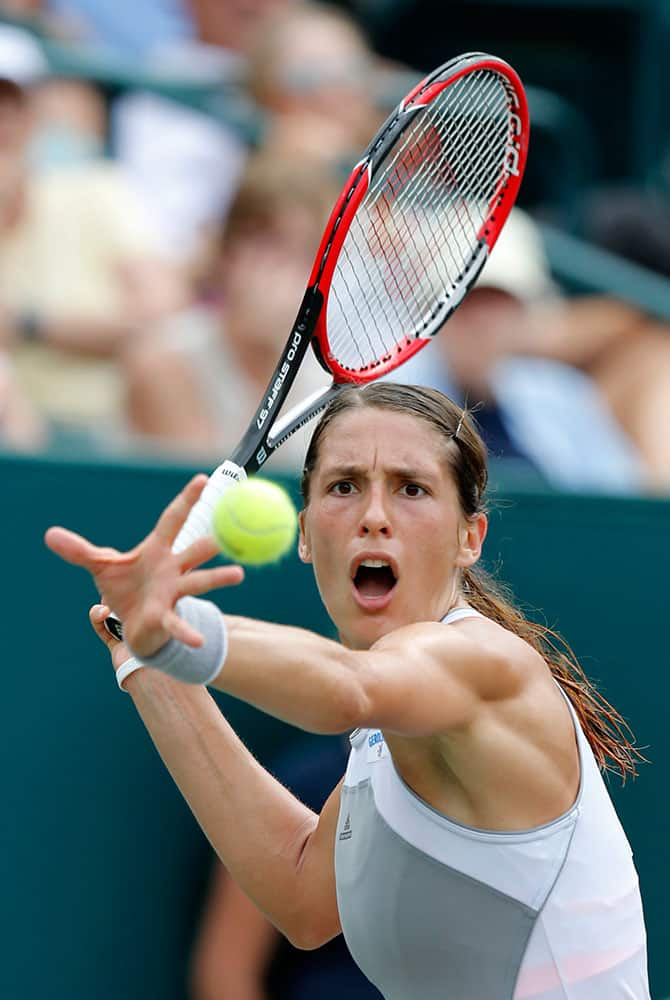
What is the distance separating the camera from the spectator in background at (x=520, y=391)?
462 cm

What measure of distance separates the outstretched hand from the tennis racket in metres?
0.27

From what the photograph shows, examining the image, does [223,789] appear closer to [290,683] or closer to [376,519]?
[376,519]

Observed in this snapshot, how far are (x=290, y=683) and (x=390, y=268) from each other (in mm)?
1261

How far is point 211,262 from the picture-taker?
4879 millimetres

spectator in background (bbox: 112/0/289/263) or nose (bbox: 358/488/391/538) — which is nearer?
nose (bbox: 358/488/391/538)

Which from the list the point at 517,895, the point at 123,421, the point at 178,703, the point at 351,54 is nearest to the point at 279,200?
the point at 123,421

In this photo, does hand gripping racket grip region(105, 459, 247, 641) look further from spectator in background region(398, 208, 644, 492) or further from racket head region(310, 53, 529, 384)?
spectator in background region(398, 208, 644, 492)

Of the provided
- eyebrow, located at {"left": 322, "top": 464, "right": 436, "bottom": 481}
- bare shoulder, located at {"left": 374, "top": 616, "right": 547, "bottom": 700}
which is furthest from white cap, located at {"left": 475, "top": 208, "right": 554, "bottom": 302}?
bare shoulder, located at {"left": 374, "top": 616, "right": 547, "bottom": 700}

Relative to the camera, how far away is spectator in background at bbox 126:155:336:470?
4234mm

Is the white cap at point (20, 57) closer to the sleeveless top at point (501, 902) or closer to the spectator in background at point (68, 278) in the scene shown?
the spectator in background at point (68, 278)

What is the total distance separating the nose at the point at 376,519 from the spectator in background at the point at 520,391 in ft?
7.05

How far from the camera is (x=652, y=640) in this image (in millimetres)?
3867

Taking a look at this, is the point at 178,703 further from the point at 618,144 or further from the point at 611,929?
the point at 618,144

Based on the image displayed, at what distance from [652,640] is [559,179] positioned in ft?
11.5
